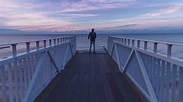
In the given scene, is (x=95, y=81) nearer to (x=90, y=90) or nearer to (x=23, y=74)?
(x=90, y=90)

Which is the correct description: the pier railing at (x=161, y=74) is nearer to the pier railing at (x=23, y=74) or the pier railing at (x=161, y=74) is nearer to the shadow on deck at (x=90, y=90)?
the shadow on deck at (x=90, y=90)

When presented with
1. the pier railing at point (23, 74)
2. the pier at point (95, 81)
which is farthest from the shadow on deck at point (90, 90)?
the pier railing at point (23, 74)

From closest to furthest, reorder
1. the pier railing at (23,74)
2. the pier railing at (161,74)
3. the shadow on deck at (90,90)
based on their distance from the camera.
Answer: the pier railing at (161,74) < the pier railing at (23,74) < the shadow on deck at (90,90)

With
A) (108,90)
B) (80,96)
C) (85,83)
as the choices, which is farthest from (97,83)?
(80,96)

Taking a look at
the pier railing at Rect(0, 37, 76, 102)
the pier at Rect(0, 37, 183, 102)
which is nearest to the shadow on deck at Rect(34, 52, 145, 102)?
the pier at Rect(0, 37, 183, 102)

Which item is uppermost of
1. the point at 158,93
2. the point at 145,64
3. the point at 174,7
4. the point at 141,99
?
the point at 174,7

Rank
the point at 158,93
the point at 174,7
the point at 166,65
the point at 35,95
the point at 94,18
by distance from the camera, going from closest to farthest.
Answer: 1. the point at 166,65
2. the point at 158,93
3. the point at 35,95
4. the point at 174,7
5. the point at 94,18

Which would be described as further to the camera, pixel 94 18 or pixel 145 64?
pixel 94 18

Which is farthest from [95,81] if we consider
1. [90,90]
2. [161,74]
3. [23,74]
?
[161,74]

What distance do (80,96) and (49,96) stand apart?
64cm

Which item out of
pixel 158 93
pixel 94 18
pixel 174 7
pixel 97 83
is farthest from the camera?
pixel 94 18

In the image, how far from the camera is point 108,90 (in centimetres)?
444

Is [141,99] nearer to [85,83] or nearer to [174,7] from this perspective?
[85,83]

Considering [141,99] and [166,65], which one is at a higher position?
[166,65]
